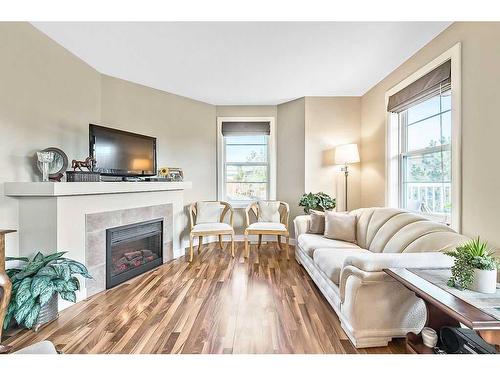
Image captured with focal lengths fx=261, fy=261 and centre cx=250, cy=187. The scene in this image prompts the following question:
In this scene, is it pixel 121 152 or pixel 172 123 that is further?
pixel 172 123

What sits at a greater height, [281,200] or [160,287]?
[281,200]

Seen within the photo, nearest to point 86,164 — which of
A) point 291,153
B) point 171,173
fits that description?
point 171,173

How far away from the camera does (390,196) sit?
349 centimetres

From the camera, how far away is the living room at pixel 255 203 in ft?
5.78

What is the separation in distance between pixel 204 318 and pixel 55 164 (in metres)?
2.06

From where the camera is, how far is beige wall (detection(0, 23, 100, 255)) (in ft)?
7.41

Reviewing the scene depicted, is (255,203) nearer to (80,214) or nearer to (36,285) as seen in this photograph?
(80,214)

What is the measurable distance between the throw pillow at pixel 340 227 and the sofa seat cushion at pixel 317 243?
81 mm

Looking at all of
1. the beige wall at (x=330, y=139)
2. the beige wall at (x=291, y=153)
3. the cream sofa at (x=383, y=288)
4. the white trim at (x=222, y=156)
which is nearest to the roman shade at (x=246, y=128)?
the white trim at (x=222, y=156)

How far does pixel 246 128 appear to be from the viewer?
486 centimetres

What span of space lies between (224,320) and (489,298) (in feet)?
5.69

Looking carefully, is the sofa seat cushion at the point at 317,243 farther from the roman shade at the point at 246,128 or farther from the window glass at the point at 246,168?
the roman shade at the point at 246,128

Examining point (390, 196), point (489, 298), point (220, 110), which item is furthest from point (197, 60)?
point (489, 298)
